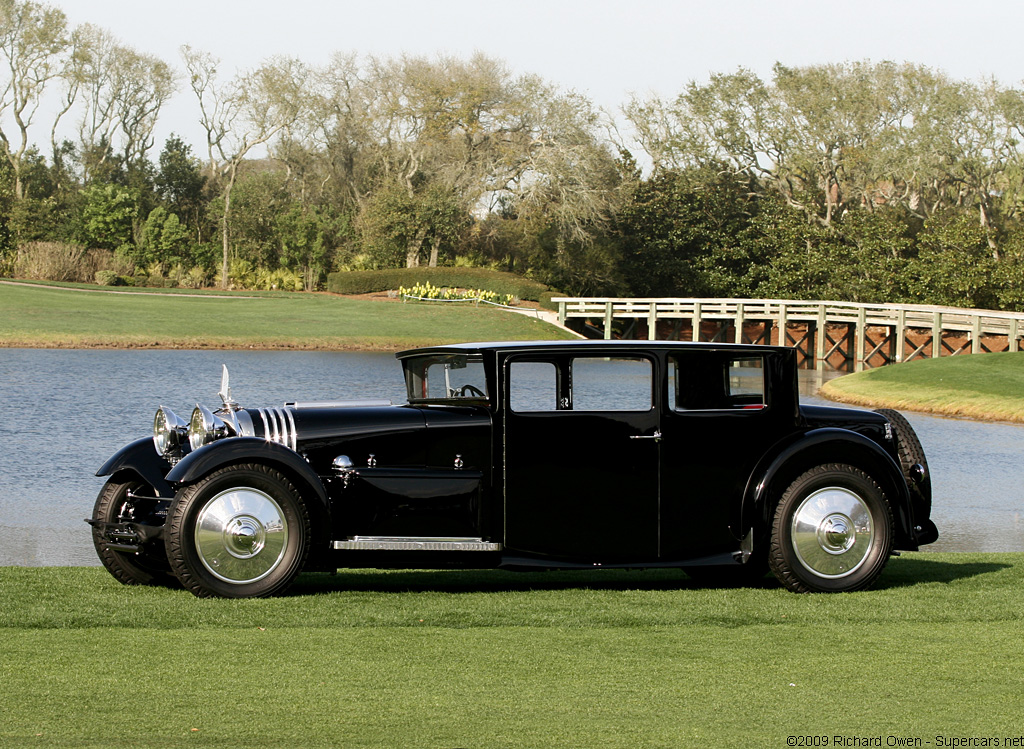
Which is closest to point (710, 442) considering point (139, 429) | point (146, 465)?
point (146, 465)

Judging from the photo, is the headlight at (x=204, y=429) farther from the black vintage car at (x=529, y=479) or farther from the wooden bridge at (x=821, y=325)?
the wooden bridge at (x=821, y=325)

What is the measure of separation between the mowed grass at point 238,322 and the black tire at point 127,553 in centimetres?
3898

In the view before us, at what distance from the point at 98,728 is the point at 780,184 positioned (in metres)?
68.5

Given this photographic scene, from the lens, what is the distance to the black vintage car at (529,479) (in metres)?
6.78

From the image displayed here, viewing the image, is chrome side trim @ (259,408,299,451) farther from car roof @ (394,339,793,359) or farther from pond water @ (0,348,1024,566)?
pond water @ (0,348,1024,566)

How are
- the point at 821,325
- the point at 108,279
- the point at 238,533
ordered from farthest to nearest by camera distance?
1. the point at 108,279
2. the point at 821,325
3. the point at 238,533

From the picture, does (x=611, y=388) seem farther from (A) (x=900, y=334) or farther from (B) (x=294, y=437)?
(A) (x=900, y=334)

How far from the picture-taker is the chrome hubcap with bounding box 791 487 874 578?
7383 mm

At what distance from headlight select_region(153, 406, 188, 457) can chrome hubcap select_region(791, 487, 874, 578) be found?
151 inches

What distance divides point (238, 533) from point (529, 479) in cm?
173

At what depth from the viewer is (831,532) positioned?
741 cm

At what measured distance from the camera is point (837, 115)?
67.1 meters

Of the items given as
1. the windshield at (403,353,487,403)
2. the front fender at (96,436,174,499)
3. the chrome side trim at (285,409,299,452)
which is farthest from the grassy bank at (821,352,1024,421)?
the front fender at (96,436,174,499)

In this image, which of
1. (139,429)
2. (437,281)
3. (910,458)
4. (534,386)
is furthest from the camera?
(437,281)
